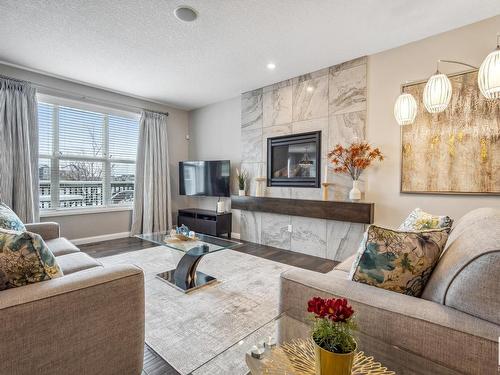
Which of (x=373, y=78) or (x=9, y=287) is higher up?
(x=373, y=78)

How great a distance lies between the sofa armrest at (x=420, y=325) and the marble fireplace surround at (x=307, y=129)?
247 cm

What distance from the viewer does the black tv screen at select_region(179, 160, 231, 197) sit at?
479cm

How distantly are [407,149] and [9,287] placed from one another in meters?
3.58

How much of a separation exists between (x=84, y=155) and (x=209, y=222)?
246 centimetres

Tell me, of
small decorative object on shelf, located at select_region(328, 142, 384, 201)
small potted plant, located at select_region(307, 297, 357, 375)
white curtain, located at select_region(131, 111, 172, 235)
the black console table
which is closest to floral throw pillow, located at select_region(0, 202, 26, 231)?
small potted plant, located at select_region(307, 297, 357, 375)

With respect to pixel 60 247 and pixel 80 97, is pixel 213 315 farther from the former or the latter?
pixel 80 97

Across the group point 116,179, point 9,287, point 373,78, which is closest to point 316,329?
point 9,287

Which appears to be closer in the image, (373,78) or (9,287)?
(9,287)

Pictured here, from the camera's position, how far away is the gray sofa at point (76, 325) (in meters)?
0.97

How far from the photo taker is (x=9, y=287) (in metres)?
1.09

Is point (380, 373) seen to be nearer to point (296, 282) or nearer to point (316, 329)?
point (316, 329)

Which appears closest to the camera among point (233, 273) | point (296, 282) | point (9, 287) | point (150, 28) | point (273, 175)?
point (9, 287)

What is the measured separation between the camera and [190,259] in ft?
8.44

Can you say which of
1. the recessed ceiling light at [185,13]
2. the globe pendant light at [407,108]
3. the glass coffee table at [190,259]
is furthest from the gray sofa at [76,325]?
the globe pendant light at [407,108]
